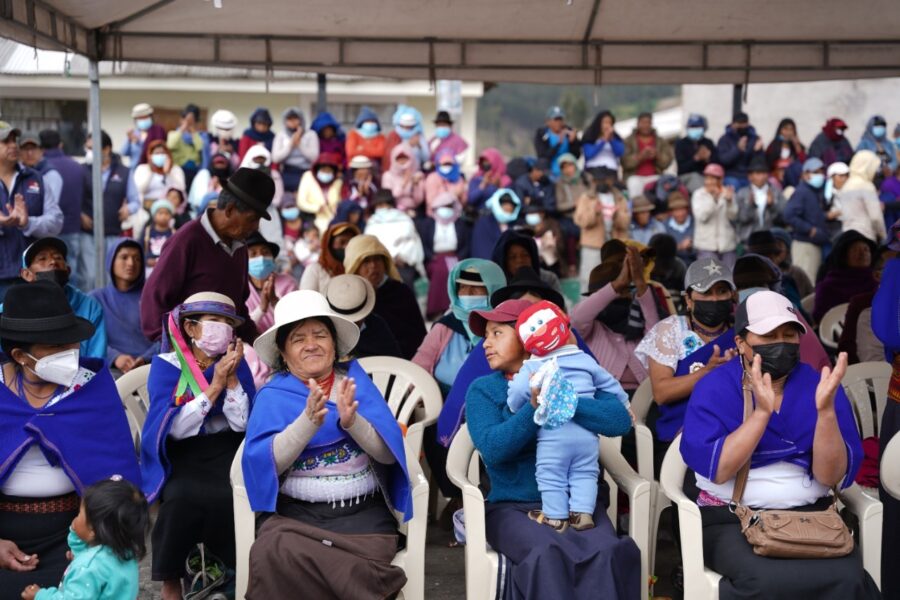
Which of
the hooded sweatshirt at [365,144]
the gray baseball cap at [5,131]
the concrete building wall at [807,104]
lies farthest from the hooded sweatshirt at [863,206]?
the gray baseball cap at [5,131]

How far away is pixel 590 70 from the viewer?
7.98 meters

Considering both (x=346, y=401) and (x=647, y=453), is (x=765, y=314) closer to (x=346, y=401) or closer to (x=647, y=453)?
(x=647, y=453)

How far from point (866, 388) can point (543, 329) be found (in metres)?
2.16

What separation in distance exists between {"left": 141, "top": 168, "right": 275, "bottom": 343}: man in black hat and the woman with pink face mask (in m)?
0.73

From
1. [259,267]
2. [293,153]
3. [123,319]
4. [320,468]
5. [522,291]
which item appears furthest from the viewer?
[293,153]

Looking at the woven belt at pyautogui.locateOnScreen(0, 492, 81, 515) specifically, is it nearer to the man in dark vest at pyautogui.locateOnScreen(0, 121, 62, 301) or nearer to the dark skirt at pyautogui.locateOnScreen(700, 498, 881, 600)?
the dark skirt at pyautogui.locateOnScreen(700, 498, 881, 600)

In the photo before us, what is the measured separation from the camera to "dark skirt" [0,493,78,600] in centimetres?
424

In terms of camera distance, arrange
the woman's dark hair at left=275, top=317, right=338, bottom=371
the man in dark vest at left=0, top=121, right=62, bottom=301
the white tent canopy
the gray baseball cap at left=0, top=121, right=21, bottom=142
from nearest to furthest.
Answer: the woman's dark hair at left=275, top=317, right=338, bottom=371, the white tent canopy, the man in dark vest at left=0, top=121, right=62, bottom=301, the gray baseball cap at left=0, top=121, right=21, bottom=142

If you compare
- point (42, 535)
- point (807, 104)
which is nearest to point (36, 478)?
point (42, 535)

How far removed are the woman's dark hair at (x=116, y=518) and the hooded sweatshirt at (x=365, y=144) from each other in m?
9.85

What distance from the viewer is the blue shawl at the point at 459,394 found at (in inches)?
216

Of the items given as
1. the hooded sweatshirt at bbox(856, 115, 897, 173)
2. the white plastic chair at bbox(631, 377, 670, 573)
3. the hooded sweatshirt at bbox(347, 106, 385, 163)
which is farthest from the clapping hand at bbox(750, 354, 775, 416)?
the hooded sweatshirt at bbox(856, 115, 897, 173)

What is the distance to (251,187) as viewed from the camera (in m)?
5.77

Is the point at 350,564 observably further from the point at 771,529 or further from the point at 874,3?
the point at 874,3
